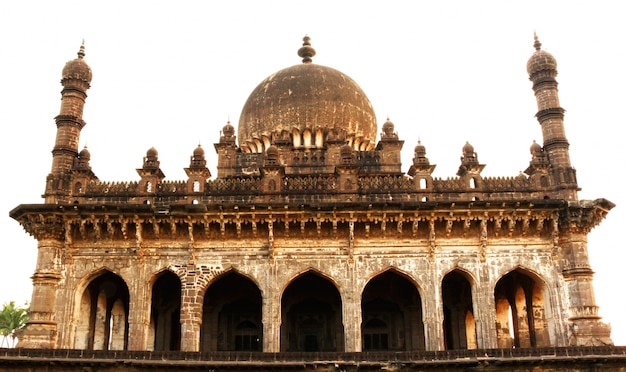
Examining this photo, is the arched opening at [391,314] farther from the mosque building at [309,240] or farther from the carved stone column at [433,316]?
the carved stone column at [433,316]

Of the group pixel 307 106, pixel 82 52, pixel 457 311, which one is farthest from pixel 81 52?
pixel 457 311

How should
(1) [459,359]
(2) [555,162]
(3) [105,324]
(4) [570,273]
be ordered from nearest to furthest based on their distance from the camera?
(1) [459,359] < (4) [570,273] < (2) [555,162] < (3) [105,324]

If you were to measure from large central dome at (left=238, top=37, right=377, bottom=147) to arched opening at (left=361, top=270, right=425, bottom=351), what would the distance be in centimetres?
583

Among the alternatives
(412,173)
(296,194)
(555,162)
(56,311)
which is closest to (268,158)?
(296,194)

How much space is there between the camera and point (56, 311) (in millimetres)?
14805

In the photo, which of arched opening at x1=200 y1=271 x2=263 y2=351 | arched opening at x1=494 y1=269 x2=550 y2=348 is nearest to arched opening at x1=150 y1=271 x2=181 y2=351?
arched opening at x1=200 y1=271 x2=263 y2=351

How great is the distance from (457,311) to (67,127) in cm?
1246

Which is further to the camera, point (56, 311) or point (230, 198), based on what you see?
point (230, 198)

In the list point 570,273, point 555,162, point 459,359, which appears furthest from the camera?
point 555,162

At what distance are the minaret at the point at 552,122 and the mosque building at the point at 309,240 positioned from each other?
38 millimetres

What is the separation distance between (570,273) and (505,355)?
3.07 meters

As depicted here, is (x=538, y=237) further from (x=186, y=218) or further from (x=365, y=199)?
(x=186, y=218)

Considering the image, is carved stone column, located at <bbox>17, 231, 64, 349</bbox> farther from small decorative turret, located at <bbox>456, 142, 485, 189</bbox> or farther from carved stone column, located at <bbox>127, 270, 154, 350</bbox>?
small decorative turret, located at <bbox>456, 142, 485, 189</bbox>

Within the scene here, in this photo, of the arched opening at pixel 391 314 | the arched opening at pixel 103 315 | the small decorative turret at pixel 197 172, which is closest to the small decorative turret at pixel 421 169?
the arched opening at pixel 391 314
